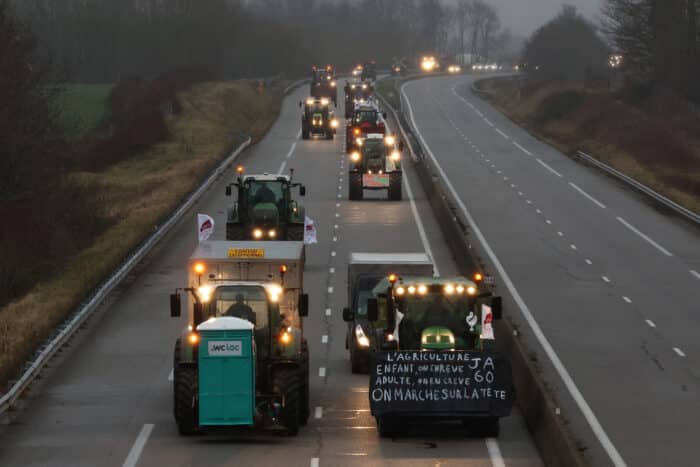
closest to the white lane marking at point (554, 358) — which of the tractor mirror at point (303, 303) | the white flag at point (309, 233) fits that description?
the tractor mirror at point (303, 303)

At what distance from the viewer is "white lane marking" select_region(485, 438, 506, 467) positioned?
22097mm

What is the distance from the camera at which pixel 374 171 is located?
60750 mm

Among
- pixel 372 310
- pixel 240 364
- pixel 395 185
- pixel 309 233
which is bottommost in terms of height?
pixel 395 185

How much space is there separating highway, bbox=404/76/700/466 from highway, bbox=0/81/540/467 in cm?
199

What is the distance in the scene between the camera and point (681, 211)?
189 feet

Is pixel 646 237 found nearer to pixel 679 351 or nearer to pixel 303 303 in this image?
pixel 679 351

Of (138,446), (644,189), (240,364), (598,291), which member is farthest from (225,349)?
(644,189)

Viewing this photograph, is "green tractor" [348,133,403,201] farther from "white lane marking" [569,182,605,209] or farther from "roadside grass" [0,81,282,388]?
"white lane marking" [569,182,605,209]

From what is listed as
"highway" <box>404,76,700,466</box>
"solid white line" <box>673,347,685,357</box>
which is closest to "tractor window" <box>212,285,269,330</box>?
"highway" <box>404,76,700,466</box>

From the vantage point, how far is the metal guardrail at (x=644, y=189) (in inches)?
2222

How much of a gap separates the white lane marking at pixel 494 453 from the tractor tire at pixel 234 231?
20.1m

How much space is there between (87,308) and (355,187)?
27.1 m

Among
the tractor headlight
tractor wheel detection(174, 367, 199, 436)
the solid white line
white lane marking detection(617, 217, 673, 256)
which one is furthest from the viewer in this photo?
white lane marking detection(617, 217, 673, 256)

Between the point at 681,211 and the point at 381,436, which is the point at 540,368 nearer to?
the point at 381,436
